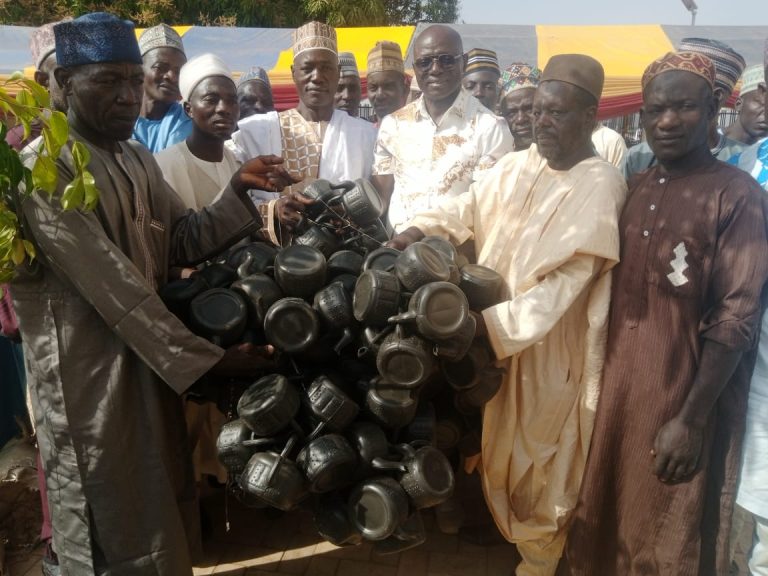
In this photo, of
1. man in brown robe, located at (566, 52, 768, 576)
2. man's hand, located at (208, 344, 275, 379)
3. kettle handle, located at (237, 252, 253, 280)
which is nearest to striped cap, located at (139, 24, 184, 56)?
kettle handle, located at (237, 252, 253, 280)

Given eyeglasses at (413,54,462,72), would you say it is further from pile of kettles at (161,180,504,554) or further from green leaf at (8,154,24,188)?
green leaf at (8,154,24,188)

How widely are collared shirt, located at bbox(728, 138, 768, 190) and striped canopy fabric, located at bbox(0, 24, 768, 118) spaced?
7.39m

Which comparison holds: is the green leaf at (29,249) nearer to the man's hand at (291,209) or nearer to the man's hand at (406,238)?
the man's hand at (291,209)

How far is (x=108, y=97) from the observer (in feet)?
7.07

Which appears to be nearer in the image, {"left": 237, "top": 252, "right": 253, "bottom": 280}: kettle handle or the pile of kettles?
the pile of kettles

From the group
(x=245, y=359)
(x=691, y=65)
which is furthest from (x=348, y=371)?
(x=691, y=65)

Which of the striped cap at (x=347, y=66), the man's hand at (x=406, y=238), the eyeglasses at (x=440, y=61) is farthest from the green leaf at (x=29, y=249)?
the striped cap at (x=347, y=66)

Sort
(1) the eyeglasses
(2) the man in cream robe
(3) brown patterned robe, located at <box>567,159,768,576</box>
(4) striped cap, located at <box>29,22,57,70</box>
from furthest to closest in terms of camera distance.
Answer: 1. (1) the eyeglasses
2. (4) striped cap, located at <box>29,22,57,70</box>
3. (2) the man in cream robe
4. (3) brown patterned robe, located at <box>567,159,768,576</box>

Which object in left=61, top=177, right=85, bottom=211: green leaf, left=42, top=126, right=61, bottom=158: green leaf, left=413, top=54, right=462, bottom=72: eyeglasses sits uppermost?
left=413, top=54, right=462, bottom=72: eyeglasses

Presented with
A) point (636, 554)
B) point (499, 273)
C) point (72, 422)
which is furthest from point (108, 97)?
point (636, 554)

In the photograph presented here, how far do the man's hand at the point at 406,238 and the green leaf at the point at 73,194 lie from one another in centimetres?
118

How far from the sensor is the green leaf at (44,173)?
1.79m

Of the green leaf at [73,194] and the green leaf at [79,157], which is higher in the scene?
the green leaf at [79,157]

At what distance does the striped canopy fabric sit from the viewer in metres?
9.73
